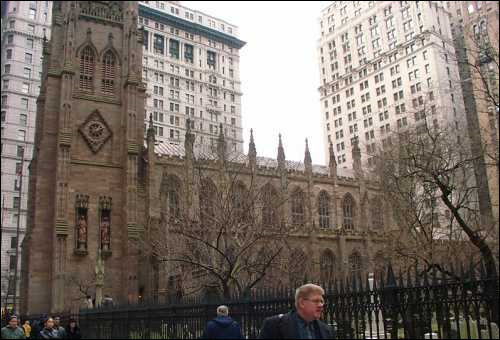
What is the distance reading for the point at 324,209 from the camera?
53594 mm

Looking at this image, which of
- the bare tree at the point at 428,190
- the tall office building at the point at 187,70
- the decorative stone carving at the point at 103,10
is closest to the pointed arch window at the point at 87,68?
the decorative stone carving at the point at 103,10

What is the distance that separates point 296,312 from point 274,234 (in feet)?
59.2

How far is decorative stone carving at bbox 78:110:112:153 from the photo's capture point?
38.5 m

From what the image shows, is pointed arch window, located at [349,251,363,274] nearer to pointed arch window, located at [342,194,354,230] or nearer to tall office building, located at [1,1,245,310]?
pointed arch window, located at [342,194,354,230]

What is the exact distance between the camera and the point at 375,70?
68.5 meters

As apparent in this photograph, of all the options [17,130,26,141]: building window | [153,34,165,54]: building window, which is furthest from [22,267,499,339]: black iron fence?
[153,34,165,54]: building window

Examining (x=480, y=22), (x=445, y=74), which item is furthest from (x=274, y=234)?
(x=445, y=74)

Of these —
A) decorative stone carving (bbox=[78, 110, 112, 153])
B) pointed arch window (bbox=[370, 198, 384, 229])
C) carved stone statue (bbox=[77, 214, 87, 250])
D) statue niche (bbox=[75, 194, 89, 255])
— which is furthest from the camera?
pointed arch window (bbox=[370, 198, 384, 229])

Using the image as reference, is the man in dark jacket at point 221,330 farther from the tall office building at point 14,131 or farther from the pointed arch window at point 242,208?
the tall office building at point 14,131

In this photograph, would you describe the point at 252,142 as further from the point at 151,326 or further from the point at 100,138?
the point at 151,326

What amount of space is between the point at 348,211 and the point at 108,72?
28.3m

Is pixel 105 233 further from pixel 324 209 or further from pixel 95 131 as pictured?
pixel 324 209

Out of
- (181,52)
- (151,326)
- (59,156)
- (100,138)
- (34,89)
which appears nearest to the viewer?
(151,326)

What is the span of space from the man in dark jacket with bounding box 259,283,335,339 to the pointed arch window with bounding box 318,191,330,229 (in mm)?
47292
